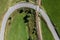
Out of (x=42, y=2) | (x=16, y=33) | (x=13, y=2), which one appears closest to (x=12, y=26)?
(x=16, y=33)

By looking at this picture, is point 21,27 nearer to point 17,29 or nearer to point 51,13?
point 17,29

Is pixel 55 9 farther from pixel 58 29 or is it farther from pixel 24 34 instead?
pixel 24 34

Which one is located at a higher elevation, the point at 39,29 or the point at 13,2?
the point at 13,2

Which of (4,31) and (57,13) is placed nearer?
(4,31)

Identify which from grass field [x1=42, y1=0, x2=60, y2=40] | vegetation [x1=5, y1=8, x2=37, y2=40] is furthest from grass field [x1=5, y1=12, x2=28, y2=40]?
grass field [x1=42, y1=0, x2=60, y2=40]

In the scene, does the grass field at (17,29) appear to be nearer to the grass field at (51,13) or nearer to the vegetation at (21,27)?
the vegetation at (21,27)

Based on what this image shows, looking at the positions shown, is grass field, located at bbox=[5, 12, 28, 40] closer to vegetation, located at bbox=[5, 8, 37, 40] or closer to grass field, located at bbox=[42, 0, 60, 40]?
vegetation, located at bbox=[5, 8, 37, 40]

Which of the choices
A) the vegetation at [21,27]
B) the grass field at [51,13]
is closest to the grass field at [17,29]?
the vegetation at [21,27]

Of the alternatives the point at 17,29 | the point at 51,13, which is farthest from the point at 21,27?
the point at 51,13
